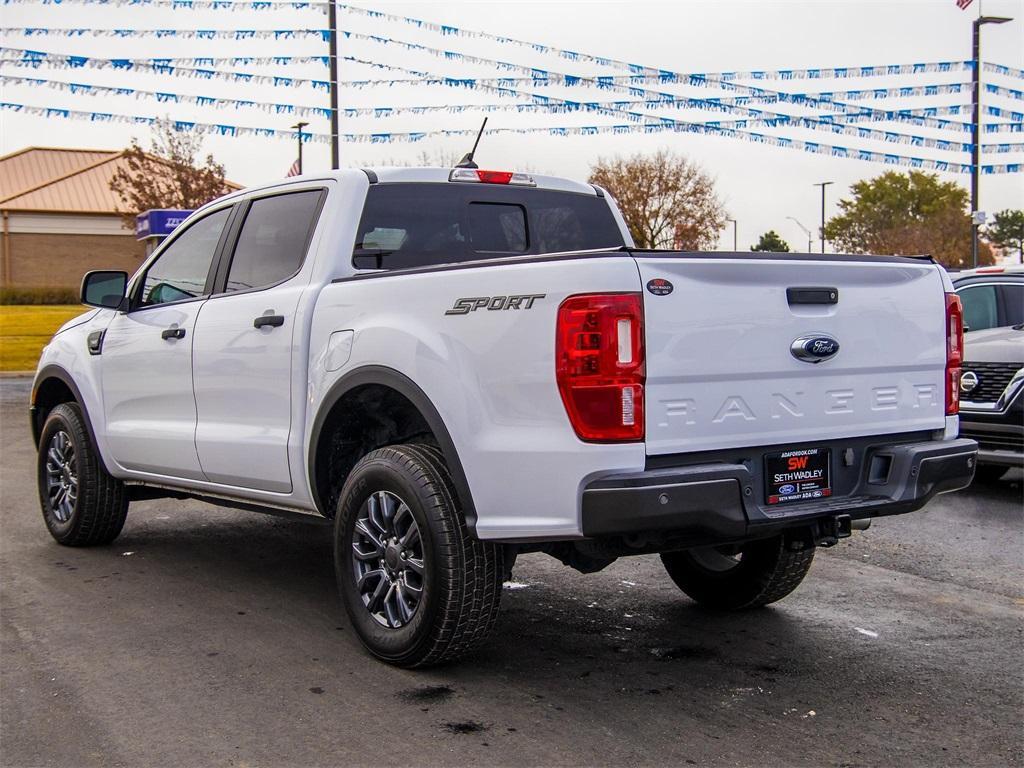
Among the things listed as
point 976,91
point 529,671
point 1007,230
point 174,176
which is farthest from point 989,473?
point 1007,230

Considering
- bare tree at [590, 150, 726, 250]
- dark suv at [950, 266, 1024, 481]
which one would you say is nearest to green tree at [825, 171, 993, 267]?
bare tree at [590, 150, 726, 250]

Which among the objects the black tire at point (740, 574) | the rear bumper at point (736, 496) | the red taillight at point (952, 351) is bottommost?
the black tire at point (740, 574)

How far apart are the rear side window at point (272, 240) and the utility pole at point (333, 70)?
11680 mm

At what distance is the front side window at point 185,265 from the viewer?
6.05m

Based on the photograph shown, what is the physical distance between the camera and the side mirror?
6574 millimetres

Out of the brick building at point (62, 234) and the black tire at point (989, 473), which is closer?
the black tire at point (989, 473)

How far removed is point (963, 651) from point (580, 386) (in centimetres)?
228

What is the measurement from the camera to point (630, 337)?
3.84 metres

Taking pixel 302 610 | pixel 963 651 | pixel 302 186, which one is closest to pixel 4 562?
pixel 302 610

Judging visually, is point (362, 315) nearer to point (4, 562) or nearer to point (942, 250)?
point (4, 562)

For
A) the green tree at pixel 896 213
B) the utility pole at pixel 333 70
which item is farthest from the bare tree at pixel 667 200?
the utility pole at pixel 333 70

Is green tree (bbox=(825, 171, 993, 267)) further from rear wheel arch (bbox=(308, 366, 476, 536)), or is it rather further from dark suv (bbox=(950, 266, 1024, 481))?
rear wheel arch (bbox=(308, 366, 476, 536))

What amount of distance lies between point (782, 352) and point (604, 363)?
77 centimetres

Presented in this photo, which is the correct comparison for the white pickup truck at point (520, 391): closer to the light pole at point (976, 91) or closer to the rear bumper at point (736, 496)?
the rear bumper at point (736, 496)
